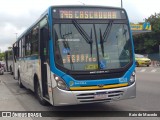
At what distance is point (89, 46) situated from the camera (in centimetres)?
847

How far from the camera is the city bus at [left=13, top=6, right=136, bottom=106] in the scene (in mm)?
8156

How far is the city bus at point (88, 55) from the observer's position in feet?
26.8

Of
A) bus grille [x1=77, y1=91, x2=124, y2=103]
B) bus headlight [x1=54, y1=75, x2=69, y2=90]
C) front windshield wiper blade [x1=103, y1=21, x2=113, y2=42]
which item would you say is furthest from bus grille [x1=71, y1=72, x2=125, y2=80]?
front windshield wiper blade [x1=103, y1=21, x2=113, y2=42]

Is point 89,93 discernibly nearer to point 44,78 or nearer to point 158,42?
point 44,78

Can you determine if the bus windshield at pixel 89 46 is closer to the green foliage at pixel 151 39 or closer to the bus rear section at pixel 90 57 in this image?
the bus rear section at pixel 90 57

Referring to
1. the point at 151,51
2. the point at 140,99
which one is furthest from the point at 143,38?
the point at 140,99

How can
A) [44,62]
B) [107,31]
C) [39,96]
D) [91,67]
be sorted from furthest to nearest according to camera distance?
[39,96] < [44,62] < [107,31] < [91,67]

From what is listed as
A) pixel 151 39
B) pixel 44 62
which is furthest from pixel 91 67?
pixel 151 39

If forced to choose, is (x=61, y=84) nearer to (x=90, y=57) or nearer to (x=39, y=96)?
(x=90, y=57)

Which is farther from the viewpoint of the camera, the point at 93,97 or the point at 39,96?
the point at 39,96

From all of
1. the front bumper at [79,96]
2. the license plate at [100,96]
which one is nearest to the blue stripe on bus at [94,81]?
the front bumper at [79,96]

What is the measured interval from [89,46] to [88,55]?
0.82ft

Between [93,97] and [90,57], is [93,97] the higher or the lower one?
the lower one

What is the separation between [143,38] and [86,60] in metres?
58.7
